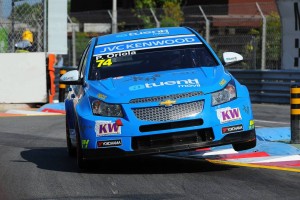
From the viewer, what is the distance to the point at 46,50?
69.9 ft

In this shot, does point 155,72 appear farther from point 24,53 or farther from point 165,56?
point 24,53

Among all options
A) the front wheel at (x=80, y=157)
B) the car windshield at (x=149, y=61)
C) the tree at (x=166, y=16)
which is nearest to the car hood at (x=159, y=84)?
the car windshield at (x=149, y=61)

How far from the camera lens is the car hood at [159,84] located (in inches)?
347

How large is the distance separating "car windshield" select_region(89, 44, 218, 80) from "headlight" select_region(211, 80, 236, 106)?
32.8 inches

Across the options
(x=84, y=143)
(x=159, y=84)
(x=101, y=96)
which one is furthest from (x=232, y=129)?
(x=84, y=143)

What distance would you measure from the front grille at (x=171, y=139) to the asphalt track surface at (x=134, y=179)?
1.15ft

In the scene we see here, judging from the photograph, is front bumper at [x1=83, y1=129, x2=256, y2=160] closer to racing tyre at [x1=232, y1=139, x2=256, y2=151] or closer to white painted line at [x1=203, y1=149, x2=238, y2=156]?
racing tyre at [x1=232, y1=139, x2=256, y2=151]

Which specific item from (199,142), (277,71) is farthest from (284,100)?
(199,142)

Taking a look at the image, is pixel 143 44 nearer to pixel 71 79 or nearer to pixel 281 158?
pixel 71 79

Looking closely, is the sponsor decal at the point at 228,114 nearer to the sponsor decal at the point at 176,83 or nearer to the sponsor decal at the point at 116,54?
the sponsor decal at the point at 176,83

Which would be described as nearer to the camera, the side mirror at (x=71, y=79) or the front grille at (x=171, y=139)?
the front grille at (x=171, y=139)

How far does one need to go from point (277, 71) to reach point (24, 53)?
6.56m

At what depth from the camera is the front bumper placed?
874cm

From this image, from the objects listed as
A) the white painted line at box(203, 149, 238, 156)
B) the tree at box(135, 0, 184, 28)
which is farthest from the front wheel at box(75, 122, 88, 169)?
the tree at box(135, 0, 184, 28)
